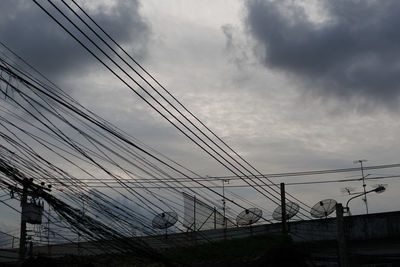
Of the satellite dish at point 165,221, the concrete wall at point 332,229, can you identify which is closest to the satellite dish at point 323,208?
the concrete wall at point 332,229

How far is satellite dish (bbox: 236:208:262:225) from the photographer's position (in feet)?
101

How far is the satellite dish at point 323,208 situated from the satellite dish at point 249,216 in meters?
3.75

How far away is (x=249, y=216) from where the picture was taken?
3138 centimetres

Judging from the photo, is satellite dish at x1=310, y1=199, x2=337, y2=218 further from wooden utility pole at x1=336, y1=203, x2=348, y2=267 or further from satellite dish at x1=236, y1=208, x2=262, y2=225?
wooden utility pole at x1=336, y1=203, x2=348, y2=267

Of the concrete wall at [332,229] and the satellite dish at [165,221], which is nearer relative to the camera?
the satellite dish at [165,221]

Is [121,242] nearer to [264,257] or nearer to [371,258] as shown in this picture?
[264,257]

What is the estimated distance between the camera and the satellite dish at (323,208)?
31484mm

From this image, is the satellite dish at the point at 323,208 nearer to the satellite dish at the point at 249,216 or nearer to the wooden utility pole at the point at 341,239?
the satellite dish at the point at 249,216

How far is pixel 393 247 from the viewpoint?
1318 inches

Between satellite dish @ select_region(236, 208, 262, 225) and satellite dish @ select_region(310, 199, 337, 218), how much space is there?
3753mm

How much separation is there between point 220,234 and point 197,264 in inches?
A: 534

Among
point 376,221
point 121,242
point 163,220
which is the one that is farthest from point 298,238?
point 121,242

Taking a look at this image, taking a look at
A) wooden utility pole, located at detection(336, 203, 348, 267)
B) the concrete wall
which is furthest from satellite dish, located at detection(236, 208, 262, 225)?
wooden utility pole, located at detection(336, 203, 348, 267)

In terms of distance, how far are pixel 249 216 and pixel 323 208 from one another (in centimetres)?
461
